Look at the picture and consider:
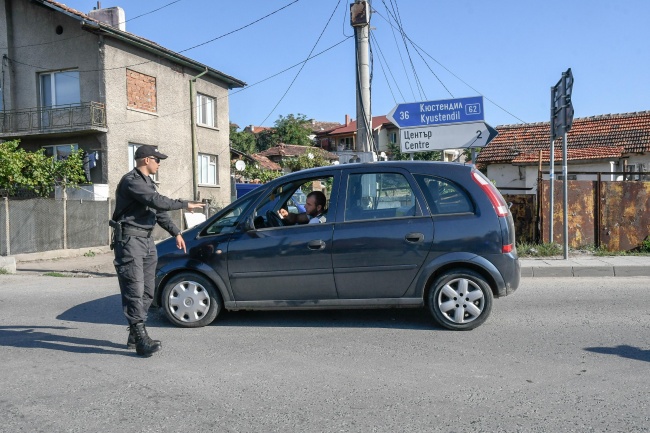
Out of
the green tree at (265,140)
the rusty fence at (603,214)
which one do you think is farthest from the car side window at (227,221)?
the green tree at (265,140)

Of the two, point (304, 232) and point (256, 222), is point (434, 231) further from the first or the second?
point (256, 222)

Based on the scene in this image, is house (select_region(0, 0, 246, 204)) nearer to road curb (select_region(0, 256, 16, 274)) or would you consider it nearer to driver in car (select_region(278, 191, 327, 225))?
road curb (select_region(0, 256, 16, 274))

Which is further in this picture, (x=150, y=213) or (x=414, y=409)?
A: (x=150, y=213)

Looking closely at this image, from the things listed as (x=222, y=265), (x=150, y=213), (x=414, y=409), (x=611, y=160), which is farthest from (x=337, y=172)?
(x=611, y=160)

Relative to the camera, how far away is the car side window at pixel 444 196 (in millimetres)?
5574

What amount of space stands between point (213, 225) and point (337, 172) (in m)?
1.41

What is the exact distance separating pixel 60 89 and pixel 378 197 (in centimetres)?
1853

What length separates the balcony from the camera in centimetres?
1923

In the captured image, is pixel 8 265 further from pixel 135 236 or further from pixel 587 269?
pixel 587 269

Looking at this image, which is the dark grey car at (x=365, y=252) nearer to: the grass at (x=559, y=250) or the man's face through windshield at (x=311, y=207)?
the man's face through windshield at (x=311, y=207)

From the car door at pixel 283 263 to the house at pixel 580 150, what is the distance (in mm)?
20209

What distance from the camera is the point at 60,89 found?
20594 millimetres

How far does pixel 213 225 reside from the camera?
5949 mm

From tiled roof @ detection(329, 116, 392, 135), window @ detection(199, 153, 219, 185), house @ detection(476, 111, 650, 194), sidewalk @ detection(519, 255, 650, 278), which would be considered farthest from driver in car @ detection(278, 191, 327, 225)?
tiled roof @ detection(329, 116, 392, 135)
